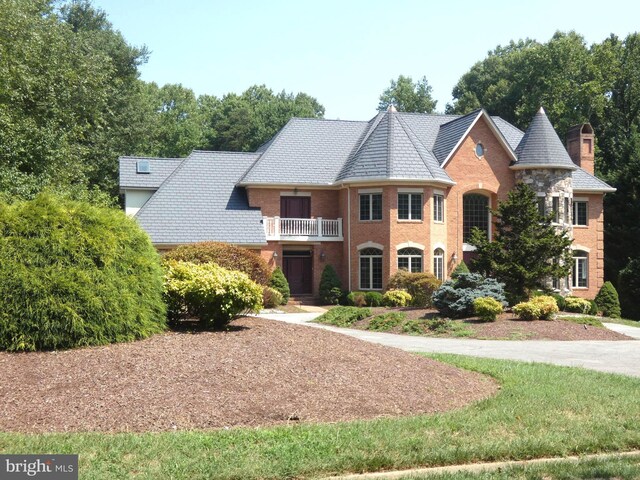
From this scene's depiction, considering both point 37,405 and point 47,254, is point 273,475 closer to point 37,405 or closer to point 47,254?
point 37,405

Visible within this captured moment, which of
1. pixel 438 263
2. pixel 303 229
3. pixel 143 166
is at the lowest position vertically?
pixel 438 263

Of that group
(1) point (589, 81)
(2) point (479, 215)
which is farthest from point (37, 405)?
(1) point (589, 81)

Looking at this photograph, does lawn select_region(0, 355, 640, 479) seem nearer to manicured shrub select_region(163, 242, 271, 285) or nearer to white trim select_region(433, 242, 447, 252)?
manicured shrub select_region(163, 242, 271, 285)

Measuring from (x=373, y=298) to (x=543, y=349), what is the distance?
14187 mm

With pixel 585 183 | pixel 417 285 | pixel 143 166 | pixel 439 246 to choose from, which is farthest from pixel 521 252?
pixel 143 166

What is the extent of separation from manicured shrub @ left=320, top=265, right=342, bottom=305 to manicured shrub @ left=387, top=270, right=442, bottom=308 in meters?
3.06

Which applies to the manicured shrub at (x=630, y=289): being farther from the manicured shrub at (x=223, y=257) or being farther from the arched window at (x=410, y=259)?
the manicured shrub at (x=223, y=257)

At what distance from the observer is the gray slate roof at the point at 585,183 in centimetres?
3622

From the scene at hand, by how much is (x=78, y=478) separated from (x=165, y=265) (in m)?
7.18

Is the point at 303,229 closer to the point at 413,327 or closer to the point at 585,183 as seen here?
the point at 413,327

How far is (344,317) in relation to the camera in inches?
897

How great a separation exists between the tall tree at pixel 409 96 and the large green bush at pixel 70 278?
65.2 metres

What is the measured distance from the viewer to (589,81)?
49.2m

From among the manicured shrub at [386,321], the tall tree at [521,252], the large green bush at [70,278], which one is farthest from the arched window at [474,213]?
the large green bush at [70,278]
